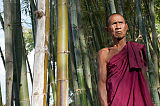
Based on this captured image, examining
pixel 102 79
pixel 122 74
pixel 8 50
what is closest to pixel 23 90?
pixel 8 50

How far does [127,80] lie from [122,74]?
50 millimetres

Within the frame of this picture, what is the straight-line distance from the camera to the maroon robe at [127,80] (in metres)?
1.60

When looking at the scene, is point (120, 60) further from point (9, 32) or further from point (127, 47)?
point (9, 32)

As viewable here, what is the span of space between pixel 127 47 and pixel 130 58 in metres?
0.09

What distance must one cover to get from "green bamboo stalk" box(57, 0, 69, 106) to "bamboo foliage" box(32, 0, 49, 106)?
4.7 inches

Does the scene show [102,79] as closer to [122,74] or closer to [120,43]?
[122,74]

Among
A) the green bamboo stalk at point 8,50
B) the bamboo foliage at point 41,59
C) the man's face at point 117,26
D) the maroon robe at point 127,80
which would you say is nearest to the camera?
the bamboo foliage at point 41,59

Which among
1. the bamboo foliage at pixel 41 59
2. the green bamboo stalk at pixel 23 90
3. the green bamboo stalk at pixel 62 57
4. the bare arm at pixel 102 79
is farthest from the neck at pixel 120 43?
the green bamboo stalk at pixel 23 90

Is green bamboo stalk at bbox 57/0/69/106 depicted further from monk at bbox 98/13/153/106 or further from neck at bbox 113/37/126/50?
neck at bbox 113/37/126/50

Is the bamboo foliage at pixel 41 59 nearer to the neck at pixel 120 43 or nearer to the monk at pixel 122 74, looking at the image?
the monk at pixel 122 74

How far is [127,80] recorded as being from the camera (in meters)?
1.63

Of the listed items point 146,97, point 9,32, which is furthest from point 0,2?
point 146,97

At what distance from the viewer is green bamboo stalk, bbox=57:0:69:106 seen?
1634 mm

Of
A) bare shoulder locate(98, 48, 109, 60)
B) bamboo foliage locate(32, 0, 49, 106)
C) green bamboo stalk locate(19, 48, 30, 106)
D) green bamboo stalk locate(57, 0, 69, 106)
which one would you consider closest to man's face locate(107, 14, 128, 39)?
bare shoulder locate(98, 48, 109, 60)
